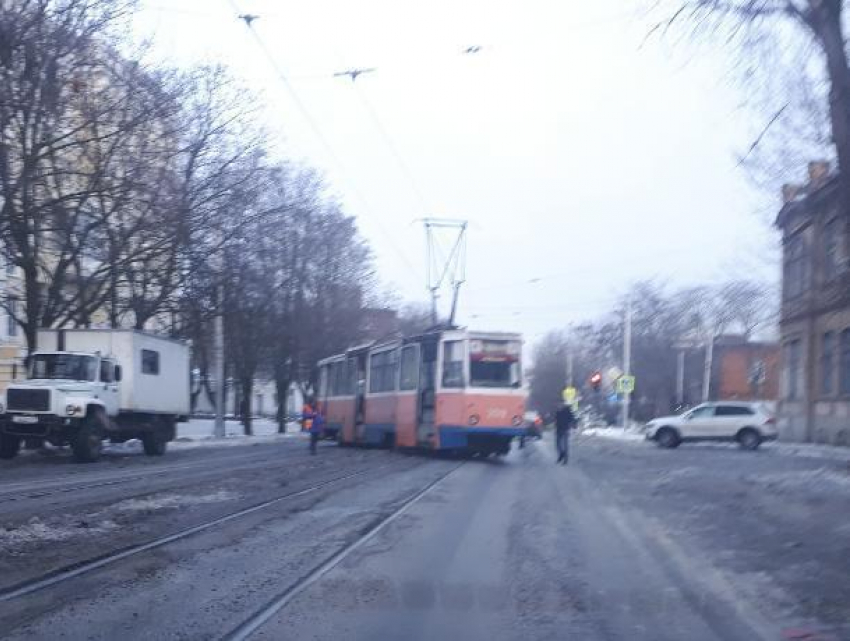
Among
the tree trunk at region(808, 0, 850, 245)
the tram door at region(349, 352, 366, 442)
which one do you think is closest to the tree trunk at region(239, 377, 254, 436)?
the tram door at region(349, 352, 366, 442)

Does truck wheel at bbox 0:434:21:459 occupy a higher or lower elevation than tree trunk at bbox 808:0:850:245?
lower

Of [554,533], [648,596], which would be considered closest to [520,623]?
[648,596]

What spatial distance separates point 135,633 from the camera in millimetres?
7508

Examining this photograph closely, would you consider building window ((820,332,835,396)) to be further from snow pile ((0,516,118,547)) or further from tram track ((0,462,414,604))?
snow pile ((0,516,118,547))

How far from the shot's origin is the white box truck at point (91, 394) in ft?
87.7

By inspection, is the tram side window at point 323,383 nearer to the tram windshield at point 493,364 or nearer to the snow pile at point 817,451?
the tram windshield at point 493,364

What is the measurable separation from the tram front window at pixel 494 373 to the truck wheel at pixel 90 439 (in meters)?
9.58

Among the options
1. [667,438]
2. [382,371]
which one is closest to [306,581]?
[382,371]

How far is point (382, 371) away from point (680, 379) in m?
38.1

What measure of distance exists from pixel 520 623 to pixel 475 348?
2070 centimetres

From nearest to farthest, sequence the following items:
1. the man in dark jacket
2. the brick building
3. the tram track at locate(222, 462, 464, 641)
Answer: the tram track at locate(222, 462, 464, 641) < the man in dark jacket < the brick building

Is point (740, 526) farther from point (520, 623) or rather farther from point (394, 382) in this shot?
point (394, 382)

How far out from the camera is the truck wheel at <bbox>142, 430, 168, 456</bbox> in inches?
1262

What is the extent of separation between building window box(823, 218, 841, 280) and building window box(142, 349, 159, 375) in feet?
62.0
